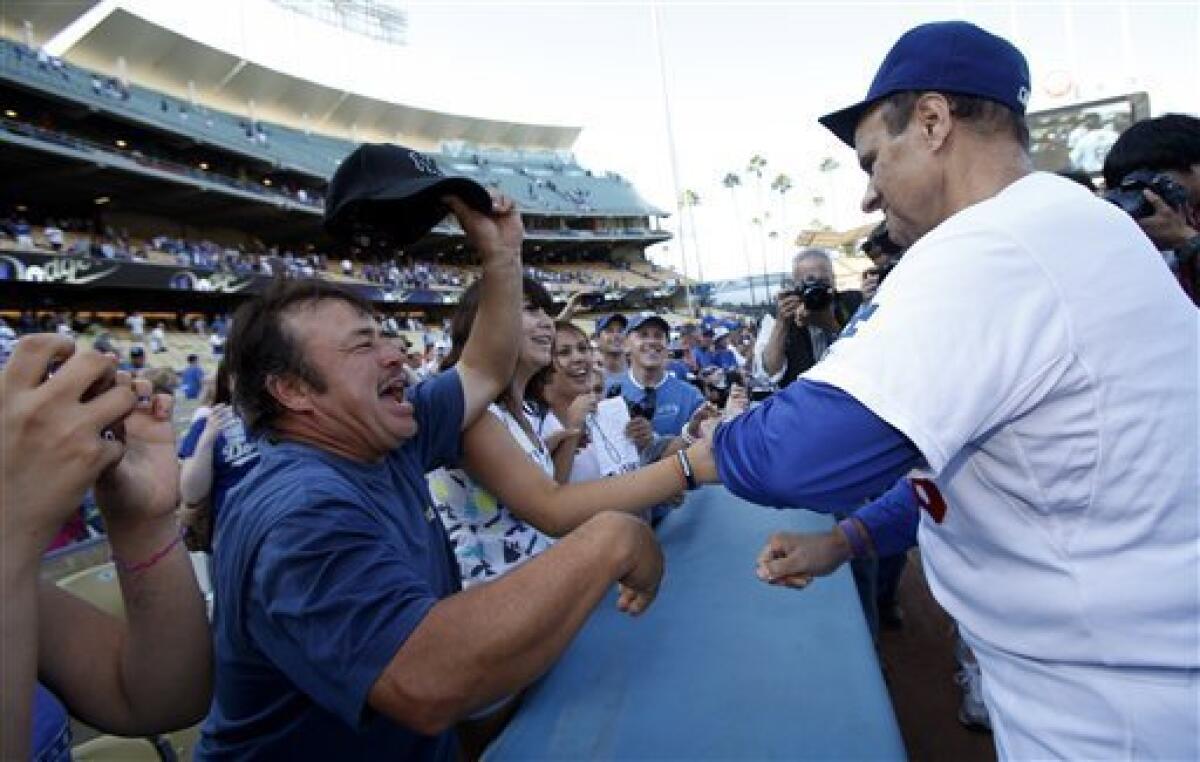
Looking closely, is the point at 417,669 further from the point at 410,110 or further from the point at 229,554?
the point at 410,110

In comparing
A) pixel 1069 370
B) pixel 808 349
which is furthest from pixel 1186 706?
pixel 808 349

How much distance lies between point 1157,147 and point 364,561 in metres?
3.15

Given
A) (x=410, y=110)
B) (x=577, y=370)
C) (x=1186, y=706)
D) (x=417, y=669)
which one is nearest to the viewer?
(x=417, y=669)

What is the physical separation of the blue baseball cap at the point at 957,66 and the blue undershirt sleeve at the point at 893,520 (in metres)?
1.03

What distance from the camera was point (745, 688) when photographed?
1571 mm

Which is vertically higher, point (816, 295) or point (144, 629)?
point (816, 295)

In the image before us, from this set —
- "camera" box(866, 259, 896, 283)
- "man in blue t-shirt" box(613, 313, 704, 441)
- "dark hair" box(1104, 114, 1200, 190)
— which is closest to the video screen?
"man in blue t-shirt" box(613, 313, 704, 441)

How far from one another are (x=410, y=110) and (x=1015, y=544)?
199 feet

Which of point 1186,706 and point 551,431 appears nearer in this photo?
point 1186,706

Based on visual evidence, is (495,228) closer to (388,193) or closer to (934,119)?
(388,193)

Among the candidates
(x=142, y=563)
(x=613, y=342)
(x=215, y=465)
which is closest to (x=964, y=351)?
(x=142, y=563)

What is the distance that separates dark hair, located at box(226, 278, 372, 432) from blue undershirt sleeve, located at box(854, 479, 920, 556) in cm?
149

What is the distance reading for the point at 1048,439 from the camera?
1115 millimetres

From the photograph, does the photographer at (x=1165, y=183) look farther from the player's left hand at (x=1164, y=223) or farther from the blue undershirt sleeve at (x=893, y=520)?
the blue undershirt sleeve at (x=893, y=520)
